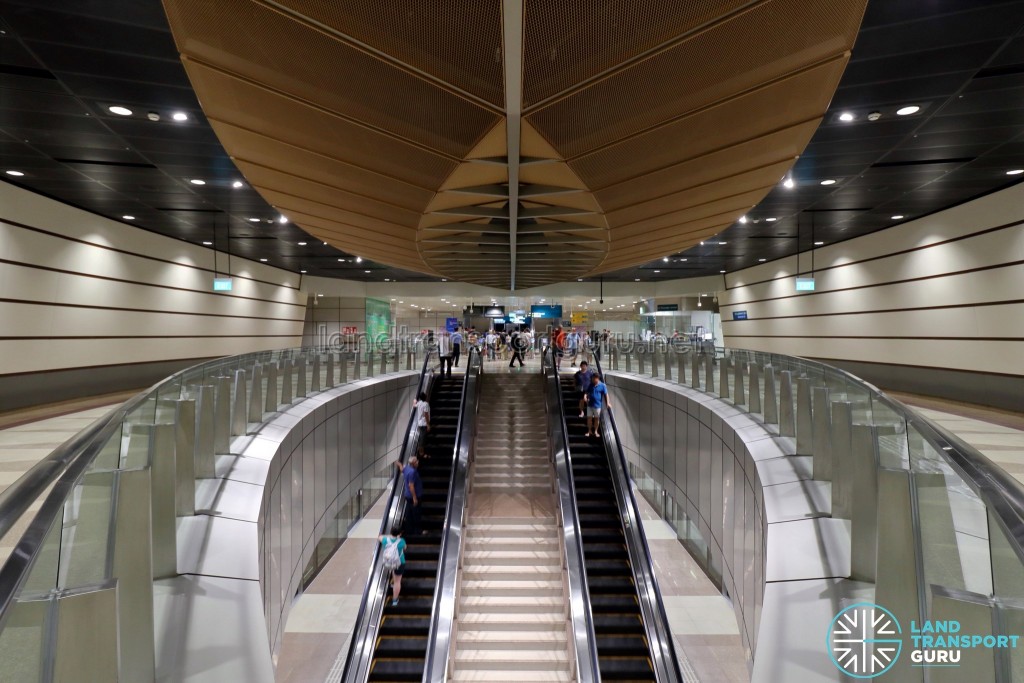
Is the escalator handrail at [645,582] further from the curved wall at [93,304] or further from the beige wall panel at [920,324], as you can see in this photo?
the curved wall at [93,304]

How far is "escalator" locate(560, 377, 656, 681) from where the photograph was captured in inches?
290

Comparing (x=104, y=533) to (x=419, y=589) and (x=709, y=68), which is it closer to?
(x=709, y=68)

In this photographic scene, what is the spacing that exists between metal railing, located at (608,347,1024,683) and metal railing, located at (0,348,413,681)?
2.85 meters

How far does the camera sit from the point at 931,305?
13008 mm

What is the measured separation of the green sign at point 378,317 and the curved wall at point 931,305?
73.5ft

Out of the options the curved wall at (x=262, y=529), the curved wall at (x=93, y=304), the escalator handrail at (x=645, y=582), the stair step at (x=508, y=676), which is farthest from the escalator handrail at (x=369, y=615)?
the curved wall at (x=93, y=304)

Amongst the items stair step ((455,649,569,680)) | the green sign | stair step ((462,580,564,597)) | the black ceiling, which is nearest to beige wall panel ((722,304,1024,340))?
the black ceiling

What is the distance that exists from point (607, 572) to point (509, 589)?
1672mm

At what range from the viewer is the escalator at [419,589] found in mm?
7352

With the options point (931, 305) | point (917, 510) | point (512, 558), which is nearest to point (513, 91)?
point (917, 510)

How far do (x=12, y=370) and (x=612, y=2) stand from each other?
12889 mm

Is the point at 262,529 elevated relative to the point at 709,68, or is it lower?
lower

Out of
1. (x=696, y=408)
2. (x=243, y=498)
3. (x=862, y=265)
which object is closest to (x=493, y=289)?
(x=862, y=265)

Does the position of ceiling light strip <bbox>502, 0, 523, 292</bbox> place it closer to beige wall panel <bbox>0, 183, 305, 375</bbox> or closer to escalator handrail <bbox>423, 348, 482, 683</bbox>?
escalator handrail <bbox>423, 348, 482, 683</bbox>
